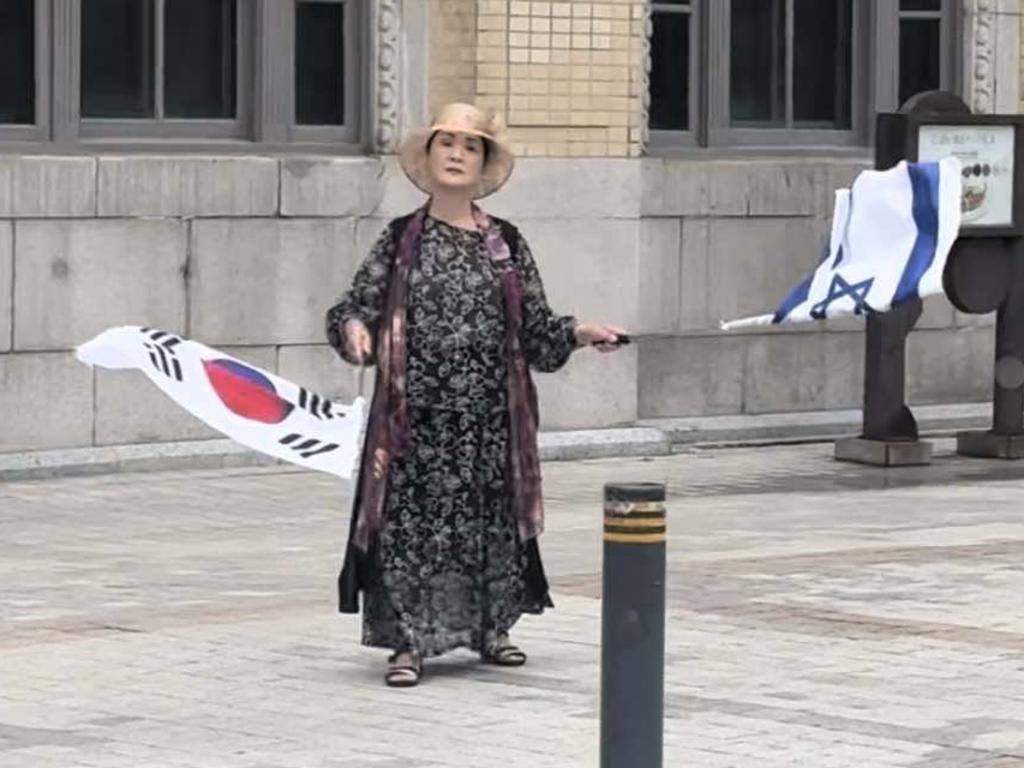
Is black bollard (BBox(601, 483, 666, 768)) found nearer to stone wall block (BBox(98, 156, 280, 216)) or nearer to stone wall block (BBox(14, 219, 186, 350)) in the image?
stone wall block (BBox(14, 219, 186, 350))

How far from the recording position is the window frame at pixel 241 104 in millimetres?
15414

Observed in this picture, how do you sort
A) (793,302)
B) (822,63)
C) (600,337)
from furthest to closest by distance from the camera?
(822,63), (793,302), (600,337)

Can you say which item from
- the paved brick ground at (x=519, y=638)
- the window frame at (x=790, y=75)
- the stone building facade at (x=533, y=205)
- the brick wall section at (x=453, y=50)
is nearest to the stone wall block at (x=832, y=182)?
the stone building facade at (x=533, y=205)

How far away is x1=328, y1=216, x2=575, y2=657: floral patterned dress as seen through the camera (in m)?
9.68

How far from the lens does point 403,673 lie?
31.5ft

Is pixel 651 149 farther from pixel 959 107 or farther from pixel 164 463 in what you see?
pixel 164 463

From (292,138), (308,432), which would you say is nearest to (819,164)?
(292,138)

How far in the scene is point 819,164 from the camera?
18.2m

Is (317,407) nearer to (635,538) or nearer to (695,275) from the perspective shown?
(635,538)

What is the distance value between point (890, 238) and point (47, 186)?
424 cm

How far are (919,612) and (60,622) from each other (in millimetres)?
3096

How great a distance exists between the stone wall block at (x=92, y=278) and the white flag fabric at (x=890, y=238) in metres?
3.01

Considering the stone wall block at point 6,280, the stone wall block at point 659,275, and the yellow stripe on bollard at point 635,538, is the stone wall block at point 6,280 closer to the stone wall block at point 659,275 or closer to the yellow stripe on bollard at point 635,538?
the stone wall block at point 659,275

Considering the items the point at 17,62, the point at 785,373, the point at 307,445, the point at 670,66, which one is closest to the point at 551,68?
the point at 670,66
